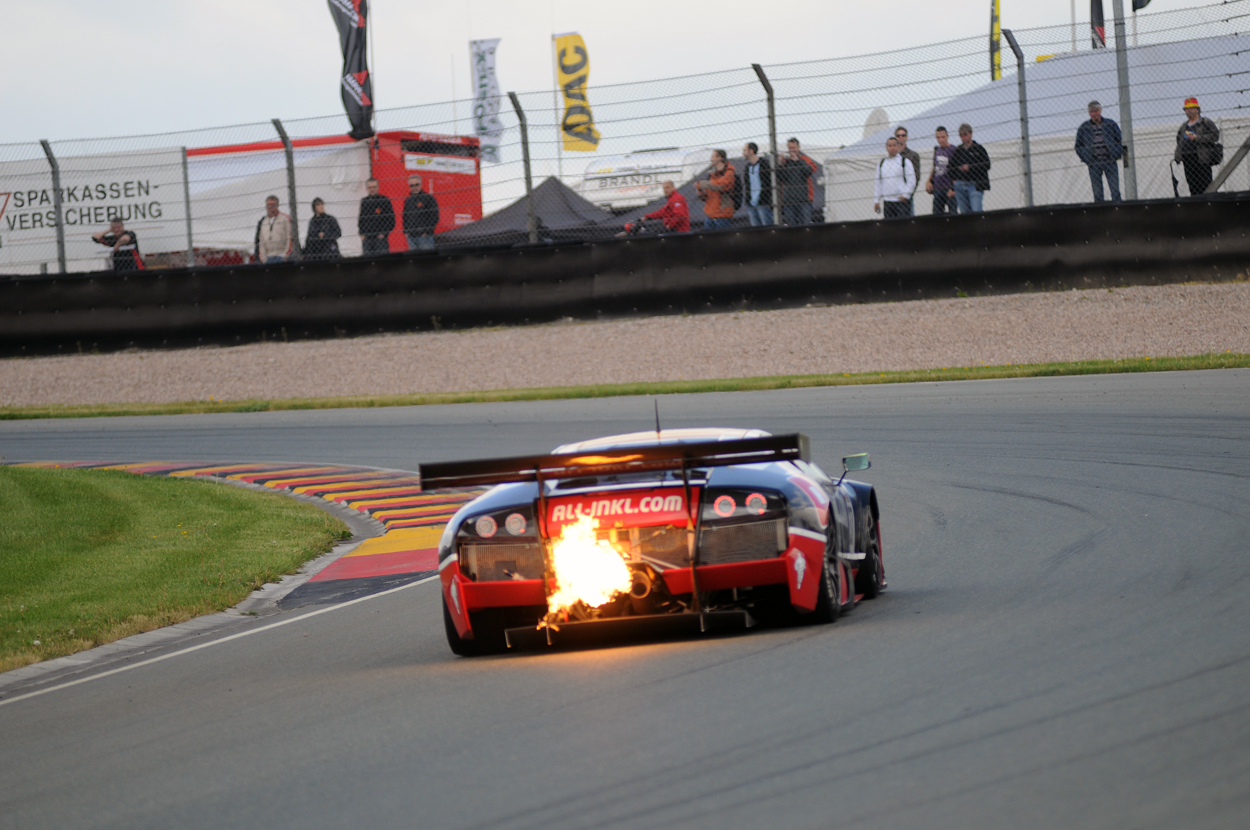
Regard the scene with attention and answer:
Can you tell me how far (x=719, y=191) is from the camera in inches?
734

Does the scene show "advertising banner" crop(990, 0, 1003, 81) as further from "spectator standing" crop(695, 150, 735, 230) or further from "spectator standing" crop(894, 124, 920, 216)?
"spectator standing" crop(695, 150, 735, 230)

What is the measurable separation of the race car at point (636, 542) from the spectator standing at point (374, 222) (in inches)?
561

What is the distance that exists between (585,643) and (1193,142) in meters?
14.1

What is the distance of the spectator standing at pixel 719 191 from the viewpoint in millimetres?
18562

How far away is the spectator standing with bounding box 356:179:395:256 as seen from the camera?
19.6 m

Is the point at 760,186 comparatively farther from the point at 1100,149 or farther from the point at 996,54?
the point at 1100,149

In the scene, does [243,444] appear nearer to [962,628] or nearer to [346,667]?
[346,667]

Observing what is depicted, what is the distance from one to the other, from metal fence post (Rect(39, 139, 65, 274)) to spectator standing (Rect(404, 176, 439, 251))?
514 cm

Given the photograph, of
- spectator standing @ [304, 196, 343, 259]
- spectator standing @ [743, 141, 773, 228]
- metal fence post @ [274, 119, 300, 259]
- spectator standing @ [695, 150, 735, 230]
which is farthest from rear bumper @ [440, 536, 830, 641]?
spectator standing @ [304, 196, 343, 259]

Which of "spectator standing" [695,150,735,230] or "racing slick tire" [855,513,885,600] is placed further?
"spectator standing" [695,150,735,230]

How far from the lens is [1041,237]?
57.7 feet

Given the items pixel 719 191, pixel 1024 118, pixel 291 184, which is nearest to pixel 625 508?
pixel 1024 118

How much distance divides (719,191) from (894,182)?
225 cm

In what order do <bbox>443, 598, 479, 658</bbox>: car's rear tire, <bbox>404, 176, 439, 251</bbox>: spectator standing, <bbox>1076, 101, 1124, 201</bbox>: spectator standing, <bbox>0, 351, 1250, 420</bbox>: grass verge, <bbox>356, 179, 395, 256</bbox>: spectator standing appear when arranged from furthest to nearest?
<bbox>356, 179, 395, 256</bbox>: spectator standing → <bbox>404, 176, 439, 251</bbox>: spectator standing → <bbox>1076, 101, 1124, 201</bbox>: spectator standing → <bbox>0, 351, 1250, 420</bbox>: grass verge → <bbox>443, 598, 479, 658</bbox>: car's rear tire
